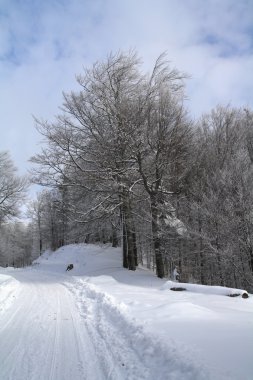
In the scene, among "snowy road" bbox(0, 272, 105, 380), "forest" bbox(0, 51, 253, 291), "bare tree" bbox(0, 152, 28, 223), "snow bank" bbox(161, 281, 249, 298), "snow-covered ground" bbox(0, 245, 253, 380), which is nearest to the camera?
"snow-covered ground" bbox(0, 245, 253, 380)

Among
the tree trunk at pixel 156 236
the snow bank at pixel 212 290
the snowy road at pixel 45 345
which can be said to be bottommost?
the snowy road at pixel 45 345

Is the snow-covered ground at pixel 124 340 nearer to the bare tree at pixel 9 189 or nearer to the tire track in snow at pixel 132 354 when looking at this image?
the tire track in snow at pixel 132 354

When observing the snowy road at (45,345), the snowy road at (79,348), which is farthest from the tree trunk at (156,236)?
the snowy road at (79,348)

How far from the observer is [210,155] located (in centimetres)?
2431

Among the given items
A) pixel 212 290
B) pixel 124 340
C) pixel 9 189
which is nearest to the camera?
pixel 124 340

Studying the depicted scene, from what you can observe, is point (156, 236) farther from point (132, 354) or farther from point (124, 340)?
point (132, 354)

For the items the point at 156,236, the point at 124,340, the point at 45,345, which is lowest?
the point at 45,345

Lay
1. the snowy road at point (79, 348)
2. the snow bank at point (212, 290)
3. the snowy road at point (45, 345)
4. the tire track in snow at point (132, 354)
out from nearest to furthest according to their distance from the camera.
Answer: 1. the tire track in snow at point (132, 354)
2. the snowy road at point (79, 348)
3. the snowy road at point (45, 345)
4. the snow bank at point (212, 290)

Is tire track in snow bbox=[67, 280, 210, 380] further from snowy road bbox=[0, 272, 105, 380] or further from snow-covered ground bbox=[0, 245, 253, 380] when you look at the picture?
snowy road bbox=[0, 272, 105, 380]

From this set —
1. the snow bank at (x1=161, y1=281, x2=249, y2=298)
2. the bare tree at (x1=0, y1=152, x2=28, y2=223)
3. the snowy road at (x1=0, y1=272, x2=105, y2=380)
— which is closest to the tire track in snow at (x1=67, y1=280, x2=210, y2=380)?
the snowy road at (x1=0, y1=272, x2=105, y2=380)

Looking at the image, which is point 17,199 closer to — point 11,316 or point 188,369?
point 11,316

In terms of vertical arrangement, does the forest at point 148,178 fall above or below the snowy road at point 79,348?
above

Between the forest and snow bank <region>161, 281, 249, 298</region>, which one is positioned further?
the forest

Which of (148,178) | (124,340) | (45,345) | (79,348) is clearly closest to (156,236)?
(148,178)
